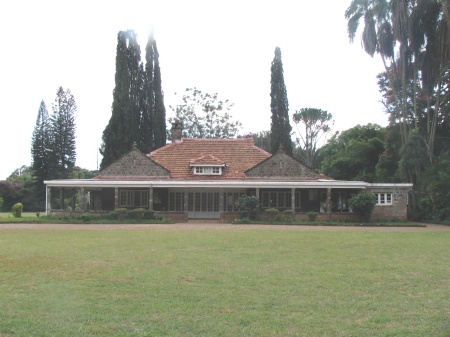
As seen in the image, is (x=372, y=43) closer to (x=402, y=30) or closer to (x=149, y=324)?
(x=402, y=30)

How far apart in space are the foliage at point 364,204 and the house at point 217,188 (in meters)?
0.70

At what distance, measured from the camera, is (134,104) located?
37.0 m

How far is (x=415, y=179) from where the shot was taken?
29.2 m

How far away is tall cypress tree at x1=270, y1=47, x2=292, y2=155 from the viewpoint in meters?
36.0

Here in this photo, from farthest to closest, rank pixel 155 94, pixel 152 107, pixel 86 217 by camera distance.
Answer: pixel 155 94 → pixel 152 107 → pixel 86 217

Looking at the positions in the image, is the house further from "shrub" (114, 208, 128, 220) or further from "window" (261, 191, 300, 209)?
"shrub" (114, 208, 128, 220)

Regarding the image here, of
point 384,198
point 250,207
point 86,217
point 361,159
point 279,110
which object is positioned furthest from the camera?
point 361,159

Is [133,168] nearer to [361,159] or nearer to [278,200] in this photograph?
[278,200]

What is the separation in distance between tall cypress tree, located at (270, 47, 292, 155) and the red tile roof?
12.6 ft

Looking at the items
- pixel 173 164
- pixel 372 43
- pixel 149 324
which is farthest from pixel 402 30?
pixel 149 324

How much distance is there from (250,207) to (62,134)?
1170 inches

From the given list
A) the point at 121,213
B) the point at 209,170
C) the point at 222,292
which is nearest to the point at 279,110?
the point at 209,170

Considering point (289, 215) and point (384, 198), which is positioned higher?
point (384, 198)

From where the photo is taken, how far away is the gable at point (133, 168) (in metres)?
28.2
